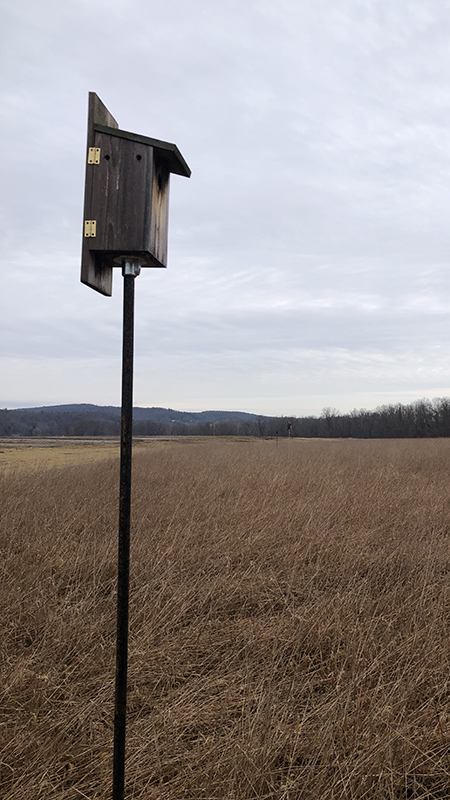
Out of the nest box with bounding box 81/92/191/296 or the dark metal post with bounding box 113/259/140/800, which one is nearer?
the dark metal post with bounding box 113/259/140/800

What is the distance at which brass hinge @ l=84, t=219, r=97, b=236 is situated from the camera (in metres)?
2.13

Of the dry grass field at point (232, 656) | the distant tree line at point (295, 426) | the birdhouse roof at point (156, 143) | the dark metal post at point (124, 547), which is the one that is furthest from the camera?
the distant tree line at point (295, 426)

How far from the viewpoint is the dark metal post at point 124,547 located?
1789mm

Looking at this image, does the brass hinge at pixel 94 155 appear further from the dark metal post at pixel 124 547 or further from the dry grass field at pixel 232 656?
the dry grass field at pixel 232 656

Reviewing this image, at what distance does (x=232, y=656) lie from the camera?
9.98 feet

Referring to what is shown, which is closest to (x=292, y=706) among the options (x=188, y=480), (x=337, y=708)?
(x=337, y=708)

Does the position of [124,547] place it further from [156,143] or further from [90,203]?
[156,143]

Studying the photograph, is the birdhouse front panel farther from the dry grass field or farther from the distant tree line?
the distant tree line

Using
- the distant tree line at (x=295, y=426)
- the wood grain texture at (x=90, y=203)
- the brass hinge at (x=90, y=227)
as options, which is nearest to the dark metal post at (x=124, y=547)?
the wood grain texture at (x=90, y=203)

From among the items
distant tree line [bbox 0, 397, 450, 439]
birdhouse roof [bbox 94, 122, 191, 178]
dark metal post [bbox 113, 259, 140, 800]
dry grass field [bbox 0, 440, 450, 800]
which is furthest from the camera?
distant tree line [bbox 0, 397, 450, 439]

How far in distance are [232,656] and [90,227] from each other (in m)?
2.74

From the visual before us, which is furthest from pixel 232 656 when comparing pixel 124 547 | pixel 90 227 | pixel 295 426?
pixel 295 426

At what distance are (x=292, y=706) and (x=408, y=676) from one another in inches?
Answer: 27.1

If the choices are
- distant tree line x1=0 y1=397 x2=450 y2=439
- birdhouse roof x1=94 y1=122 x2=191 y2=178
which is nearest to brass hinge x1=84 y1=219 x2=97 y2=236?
birdhouse roof x1=94 y1=122 x2=191 y2=178
